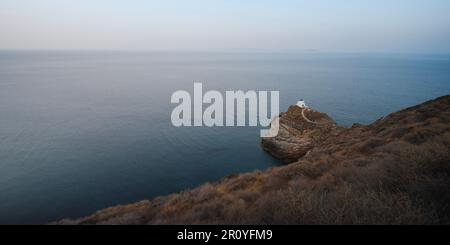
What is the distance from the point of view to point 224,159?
35781 millimetres

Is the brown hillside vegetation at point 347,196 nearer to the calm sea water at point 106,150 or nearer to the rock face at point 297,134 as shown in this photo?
the calm sea water at point 106,150

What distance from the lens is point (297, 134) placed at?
1511 inches

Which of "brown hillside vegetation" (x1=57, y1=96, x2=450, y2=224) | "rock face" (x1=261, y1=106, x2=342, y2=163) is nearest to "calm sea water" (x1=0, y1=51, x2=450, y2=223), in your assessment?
"rock face" (x1=261, y1=106, x2=342, y2=163)

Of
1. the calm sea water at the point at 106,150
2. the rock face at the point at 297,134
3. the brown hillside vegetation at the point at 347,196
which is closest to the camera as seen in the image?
the brown hillside vegetation at the point at 347,196

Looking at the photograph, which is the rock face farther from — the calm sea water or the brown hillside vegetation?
the brown hillside vegetation

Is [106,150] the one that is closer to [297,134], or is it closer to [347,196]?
[297,134]

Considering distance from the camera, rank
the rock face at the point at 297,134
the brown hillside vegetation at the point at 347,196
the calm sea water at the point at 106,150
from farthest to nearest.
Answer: the rock face at the point at 297,134
the calm sea water at the point at 106,150
the brown hillside vegetation at the point at 347,196

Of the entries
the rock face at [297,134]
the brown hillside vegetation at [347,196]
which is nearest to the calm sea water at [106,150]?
the rock face at [297,134]

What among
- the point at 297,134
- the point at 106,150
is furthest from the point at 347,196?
the point at 106,150

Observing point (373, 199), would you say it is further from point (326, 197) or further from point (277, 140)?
point (277, 140)

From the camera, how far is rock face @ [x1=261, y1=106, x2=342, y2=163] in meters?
36.1

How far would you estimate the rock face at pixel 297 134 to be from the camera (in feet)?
118
